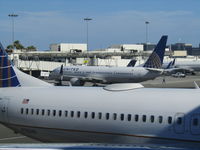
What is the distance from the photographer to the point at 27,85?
57.3ft

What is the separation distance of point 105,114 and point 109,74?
159 feet

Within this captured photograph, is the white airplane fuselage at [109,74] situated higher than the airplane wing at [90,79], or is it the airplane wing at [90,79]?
the white airplane fuselage at [109,74]

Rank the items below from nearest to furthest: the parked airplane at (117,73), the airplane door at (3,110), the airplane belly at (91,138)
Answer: the airplane belly at (91,138) < the airplane door at (3,110) < the parked airplane at (117,73)

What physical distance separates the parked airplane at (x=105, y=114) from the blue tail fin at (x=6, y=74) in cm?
50

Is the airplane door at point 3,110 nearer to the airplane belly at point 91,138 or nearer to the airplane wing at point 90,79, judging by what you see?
the airplane belly at point 91,138

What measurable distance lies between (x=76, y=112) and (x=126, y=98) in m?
2.09

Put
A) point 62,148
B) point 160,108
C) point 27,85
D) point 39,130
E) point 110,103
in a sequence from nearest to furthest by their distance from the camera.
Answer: point 62,148 < point 160,108 < point 110,103 < point 39,130 < point 27,85

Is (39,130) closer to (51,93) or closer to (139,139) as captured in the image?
(51,93)

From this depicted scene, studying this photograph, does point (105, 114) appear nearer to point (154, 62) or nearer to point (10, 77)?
point (10, 77)

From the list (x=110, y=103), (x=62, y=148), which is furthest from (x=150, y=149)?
(x=110, y=103)

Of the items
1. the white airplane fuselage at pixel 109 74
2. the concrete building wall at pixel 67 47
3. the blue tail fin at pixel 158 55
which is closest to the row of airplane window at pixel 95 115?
the white airplane fuselage at pixel 109 74

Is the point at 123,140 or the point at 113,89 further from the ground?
the point at 113,89

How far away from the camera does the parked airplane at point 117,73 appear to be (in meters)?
60.8

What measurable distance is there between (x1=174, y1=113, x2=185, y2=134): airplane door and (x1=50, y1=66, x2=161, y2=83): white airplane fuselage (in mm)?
47890
